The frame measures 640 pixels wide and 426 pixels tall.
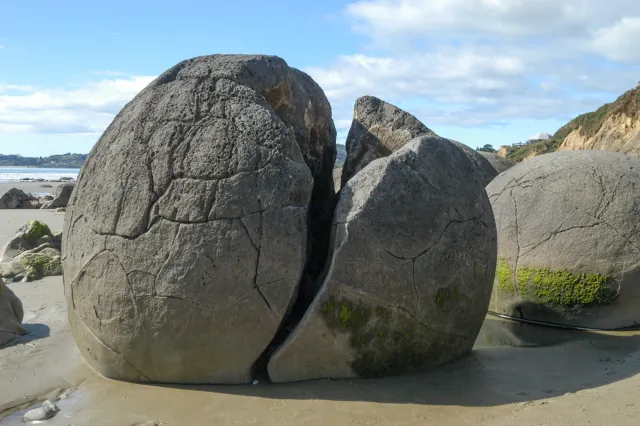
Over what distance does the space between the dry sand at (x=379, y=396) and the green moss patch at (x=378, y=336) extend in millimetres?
110

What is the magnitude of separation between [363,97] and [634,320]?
3.42 metres

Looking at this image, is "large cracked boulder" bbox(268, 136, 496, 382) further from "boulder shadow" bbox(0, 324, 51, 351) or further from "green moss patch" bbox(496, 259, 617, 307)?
"boulder shadow" bbox(0, 324, 51, 351)

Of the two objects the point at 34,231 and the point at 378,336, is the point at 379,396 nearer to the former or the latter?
the point at 378,336

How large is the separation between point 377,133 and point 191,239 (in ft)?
6.96

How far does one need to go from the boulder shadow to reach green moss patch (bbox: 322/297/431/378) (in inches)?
121

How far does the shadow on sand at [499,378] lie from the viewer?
14.5 feet

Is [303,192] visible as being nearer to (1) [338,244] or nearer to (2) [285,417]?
(1) [338,244]

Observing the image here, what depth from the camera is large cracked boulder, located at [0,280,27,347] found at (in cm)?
595

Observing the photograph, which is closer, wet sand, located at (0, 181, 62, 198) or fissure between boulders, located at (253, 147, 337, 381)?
fissure between boulders, located at (253, 147, 337, 381)

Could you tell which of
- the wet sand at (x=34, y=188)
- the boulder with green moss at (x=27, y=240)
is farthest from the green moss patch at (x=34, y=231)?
the wet sand at (x=34, y=188)

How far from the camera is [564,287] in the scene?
261 inches

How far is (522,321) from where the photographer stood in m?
6.92

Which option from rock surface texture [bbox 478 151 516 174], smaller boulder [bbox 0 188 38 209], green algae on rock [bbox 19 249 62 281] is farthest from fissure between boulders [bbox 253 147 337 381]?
smaller boulder [bbox 0 188 38 209]

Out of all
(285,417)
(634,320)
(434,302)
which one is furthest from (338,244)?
(634,320)
